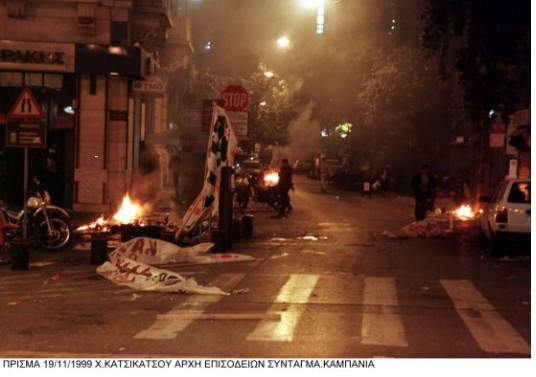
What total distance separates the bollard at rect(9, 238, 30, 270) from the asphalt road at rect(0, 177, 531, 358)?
0.20 meters

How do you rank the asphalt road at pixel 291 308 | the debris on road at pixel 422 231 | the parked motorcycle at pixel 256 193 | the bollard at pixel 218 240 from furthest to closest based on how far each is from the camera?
the parked motorcycle at pixel 256 193
the debris on road at pixel 422 231
the bollard at pixel 218 240
the asphalt road at pixel 291 308

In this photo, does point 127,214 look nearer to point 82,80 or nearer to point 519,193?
point 82,80

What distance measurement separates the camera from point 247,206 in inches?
1115

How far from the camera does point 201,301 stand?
9914mm

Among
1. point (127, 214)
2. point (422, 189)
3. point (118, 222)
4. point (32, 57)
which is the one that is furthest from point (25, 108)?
point (422, 189)

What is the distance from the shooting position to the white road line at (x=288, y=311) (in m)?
7.90

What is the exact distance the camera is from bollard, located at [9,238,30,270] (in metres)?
12.4

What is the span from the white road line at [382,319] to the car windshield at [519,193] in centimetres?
419

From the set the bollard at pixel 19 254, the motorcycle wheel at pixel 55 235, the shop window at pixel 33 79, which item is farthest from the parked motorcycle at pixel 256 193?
the bollard at pixel 19 254

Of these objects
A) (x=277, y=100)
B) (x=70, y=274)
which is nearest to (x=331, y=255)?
(x=70, y=274)

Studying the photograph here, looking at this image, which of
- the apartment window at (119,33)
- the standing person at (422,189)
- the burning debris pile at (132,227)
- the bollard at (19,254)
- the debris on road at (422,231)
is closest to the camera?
the bollard at (19,254)

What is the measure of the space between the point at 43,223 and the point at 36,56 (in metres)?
8.66

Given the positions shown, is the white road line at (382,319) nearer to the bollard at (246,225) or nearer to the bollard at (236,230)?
the bollard at (236,230)

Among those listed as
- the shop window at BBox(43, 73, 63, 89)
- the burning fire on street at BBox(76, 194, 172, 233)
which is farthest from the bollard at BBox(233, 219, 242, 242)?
the shop window at BBox(43, 73, 63, 89)
